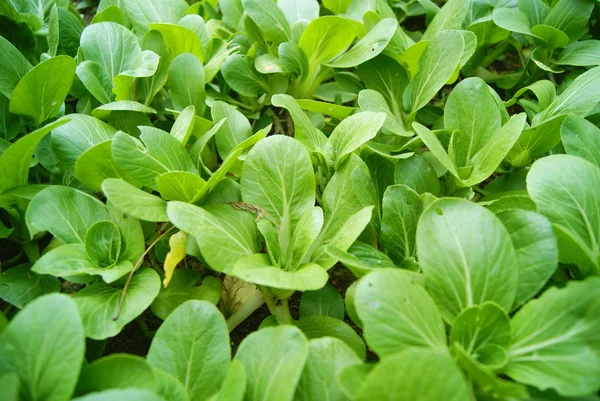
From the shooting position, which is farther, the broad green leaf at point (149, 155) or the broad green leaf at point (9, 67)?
the broad green leaf at point (9, 67)

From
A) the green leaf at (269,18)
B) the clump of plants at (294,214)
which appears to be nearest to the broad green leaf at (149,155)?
the clump of plants at (294,214)

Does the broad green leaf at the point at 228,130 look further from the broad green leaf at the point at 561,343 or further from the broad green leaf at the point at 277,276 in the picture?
the broad green leaf at the point at 561,343

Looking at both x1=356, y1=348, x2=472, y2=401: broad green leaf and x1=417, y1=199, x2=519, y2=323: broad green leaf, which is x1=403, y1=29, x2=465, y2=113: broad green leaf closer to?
x1=417, y1=199, x2=519, y2=323: broad green leaf

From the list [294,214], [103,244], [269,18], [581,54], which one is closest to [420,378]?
[294,214]

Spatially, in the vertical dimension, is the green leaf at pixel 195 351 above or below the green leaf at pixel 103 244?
below

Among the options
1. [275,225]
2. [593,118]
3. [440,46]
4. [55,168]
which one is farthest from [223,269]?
[593,118]

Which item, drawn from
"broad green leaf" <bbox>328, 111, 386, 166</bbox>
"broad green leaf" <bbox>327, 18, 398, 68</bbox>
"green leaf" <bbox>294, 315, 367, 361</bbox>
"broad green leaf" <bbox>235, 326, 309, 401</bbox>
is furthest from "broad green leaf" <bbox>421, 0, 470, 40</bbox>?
"broad green leaf" <bbox>235, 326, 309, 401</bbox>
